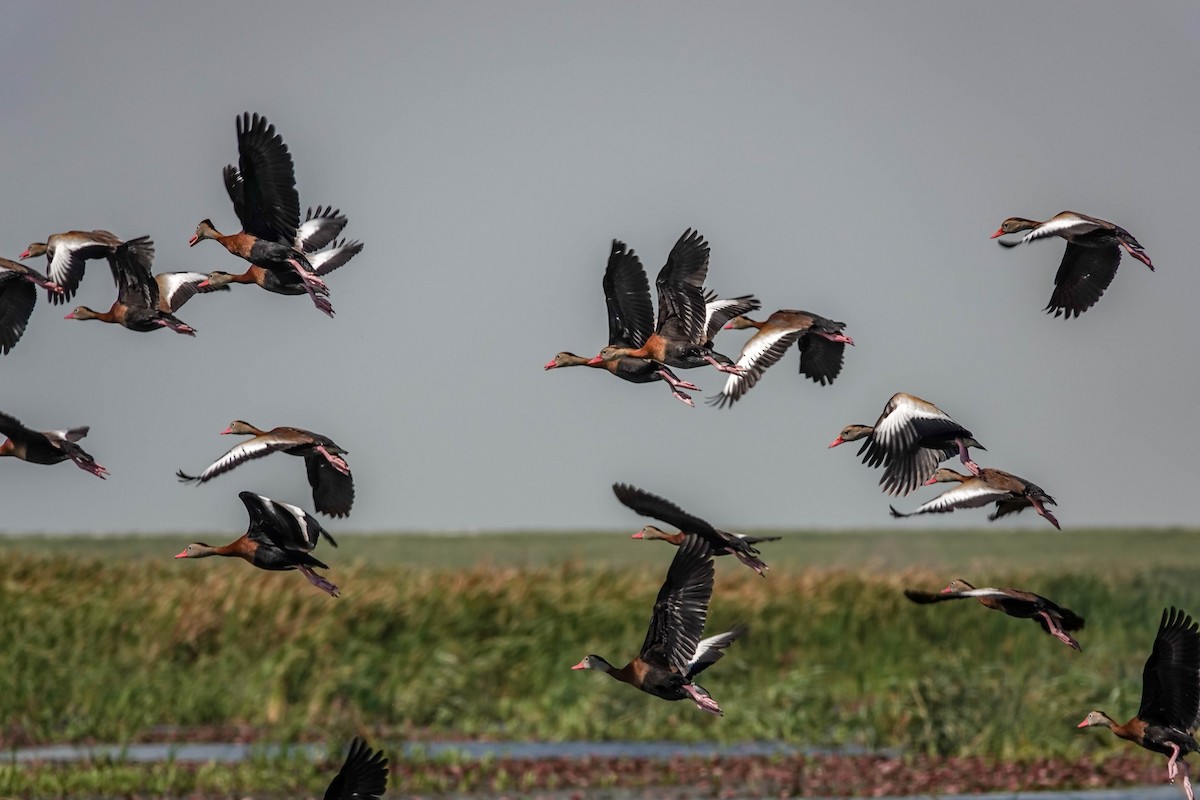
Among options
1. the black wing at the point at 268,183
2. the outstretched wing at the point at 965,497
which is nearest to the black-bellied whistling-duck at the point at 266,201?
the black wing at the point at 268,183

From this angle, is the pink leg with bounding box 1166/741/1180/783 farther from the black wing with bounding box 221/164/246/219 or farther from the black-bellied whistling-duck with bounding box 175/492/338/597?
the black wing with bounding box 221/164/246/219

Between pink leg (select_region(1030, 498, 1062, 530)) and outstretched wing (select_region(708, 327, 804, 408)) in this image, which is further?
outstretched wing (select_region(708, 327, 804, 408))

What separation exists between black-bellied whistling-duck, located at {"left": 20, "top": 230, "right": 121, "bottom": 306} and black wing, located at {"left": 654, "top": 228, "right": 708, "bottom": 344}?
8.58ft

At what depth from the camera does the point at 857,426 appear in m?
7.73

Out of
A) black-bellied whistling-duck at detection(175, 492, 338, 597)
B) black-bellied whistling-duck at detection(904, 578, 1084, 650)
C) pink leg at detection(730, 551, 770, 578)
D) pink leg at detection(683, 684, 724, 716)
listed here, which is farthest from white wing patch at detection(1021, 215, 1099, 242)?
black-bellied whistling-duck at detection(175, 492, 338, 597)

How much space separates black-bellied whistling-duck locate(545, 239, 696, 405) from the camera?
8102 millimetres

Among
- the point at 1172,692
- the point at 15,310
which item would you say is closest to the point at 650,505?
the point at 1172,692

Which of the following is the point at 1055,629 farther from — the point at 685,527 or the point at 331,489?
the point at 331,489

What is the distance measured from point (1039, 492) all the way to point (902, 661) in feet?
68.5

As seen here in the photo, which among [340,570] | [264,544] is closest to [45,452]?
[264,544]

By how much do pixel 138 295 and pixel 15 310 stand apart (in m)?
0.56

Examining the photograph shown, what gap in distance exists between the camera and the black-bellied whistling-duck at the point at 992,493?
674cm

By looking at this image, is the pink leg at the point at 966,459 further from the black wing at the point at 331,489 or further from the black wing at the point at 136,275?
the black wing at the point at 136,275

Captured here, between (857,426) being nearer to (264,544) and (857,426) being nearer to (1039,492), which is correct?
(1039,492)
